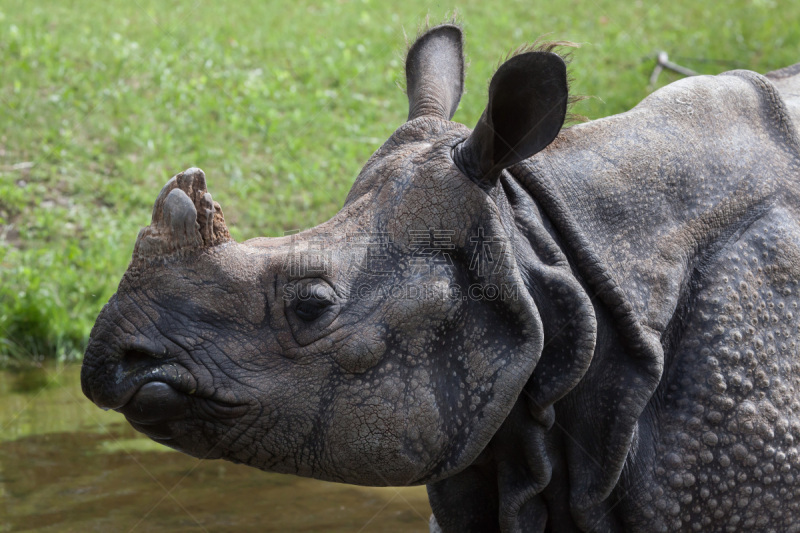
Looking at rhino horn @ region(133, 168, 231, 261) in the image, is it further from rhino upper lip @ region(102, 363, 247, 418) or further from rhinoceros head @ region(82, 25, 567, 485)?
rhino upper lip @ region(102, 363, 247, 418)

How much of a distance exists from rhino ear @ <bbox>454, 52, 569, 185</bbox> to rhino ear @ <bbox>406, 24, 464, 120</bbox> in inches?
20.7

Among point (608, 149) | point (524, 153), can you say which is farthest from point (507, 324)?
point (608, 149)

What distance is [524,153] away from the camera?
3070 mm

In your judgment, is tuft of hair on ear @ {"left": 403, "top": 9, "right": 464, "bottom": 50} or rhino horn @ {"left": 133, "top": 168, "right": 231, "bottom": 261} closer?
rhino horn @ {"left": 133, "top": 168, "right": 231, "bottom": 261}

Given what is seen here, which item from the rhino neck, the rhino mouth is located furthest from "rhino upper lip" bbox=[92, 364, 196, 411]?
the rhino neck

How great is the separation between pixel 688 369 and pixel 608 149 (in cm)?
81

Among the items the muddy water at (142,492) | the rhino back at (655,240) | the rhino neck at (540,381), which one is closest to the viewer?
the rhino neck at (540,381)

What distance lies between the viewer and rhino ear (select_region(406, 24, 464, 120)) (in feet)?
11.9

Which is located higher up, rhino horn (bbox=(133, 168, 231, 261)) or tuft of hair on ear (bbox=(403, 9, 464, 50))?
tuft of hair on ear (bbox=(403, 9, 464, 50))

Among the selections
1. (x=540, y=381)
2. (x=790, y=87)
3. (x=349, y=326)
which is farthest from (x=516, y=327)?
(x=790, y=87)

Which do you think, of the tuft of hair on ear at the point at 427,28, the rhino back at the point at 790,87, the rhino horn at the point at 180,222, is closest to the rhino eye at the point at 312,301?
the rhino horn at the point at 180,222

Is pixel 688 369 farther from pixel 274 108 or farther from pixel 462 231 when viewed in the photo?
pixel 274 108

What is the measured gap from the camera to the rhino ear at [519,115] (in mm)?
3010

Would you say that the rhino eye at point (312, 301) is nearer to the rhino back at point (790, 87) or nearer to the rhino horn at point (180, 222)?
the rhino horn at point (180, 222)
